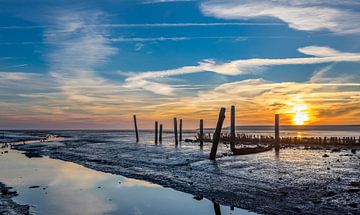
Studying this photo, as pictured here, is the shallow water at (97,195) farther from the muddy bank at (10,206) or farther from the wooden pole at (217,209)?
the muddy bank at (10,206)

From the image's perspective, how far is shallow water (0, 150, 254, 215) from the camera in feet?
46.7

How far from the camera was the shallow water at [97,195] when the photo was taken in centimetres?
1423

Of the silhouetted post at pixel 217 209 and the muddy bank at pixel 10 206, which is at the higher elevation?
the muddy bank at pixel 10 206

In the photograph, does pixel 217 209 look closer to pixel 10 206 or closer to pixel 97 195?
pixel 97 195

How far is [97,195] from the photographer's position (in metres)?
17.2

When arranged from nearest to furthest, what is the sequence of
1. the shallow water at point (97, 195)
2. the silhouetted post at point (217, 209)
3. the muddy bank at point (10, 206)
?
the muddy bank at point (10, 206) → the silhouetted post at point (217, 209) → the shallow water at point (97, 195)

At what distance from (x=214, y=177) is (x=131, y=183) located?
15.6 feet

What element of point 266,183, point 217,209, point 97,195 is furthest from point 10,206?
point 266,183

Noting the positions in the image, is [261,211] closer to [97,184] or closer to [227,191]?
[227,191]

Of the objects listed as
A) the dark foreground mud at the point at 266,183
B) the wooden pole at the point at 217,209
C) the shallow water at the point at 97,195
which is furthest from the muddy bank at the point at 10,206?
the dark foreground mud at the point at 266,183

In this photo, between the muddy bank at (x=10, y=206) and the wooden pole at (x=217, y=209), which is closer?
the muddy bank at (x=10, y=206)

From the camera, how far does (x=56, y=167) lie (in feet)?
94.7

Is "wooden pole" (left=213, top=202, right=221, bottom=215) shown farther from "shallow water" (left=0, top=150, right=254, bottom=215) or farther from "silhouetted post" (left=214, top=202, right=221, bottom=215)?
"shallow water" (left=0, top=150, right=254, bottom=215)

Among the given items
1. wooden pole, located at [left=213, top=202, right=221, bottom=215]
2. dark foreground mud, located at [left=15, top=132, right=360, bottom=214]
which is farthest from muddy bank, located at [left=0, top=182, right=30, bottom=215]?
dark foreground mud, located at [left=15, top=132, right=360, bottom=214]
